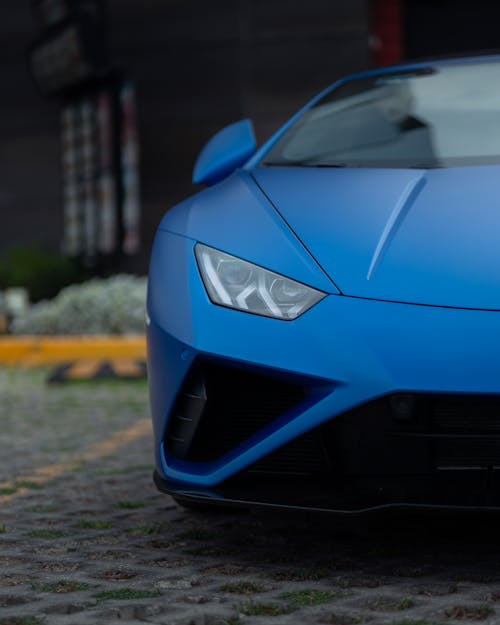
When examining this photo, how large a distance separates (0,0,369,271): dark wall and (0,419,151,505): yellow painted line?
730cm

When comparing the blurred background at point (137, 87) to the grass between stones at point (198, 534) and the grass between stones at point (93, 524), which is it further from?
the grass between stones at point (198, 534)

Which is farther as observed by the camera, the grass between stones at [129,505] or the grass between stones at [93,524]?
the grass between stones at [129,505]

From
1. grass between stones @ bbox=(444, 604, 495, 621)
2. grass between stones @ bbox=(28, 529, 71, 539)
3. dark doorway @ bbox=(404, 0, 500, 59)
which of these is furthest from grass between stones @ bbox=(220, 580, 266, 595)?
dark doorway @ bbox=(404, 0, 500, 59)

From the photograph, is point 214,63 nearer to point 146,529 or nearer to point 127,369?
point 127,369

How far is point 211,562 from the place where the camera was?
3416 mm

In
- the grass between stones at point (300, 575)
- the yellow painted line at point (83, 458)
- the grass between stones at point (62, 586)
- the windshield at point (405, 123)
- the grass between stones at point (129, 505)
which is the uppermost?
the windshield at point (405, 123)

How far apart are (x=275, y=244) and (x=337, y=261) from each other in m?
0.18

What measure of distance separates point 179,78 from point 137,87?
45 centimetres

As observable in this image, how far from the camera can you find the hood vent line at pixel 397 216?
3199 millimetres

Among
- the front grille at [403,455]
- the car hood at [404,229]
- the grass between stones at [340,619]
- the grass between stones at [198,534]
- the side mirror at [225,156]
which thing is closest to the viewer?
the grass between stones at [340,619]

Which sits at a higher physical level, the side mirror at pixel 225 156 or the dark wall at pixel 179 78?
the side mirror at pixel 225 156

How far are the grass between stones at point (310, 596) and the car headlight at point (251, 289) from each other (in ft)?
2.05

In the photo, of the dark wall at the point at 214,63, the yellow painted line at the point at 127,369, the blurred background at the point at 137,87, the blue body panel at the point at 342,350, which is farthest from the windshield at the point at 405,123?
the dark wall at the point at 214,63

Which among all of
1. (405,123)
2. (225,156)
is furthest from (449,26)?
(225,156)
